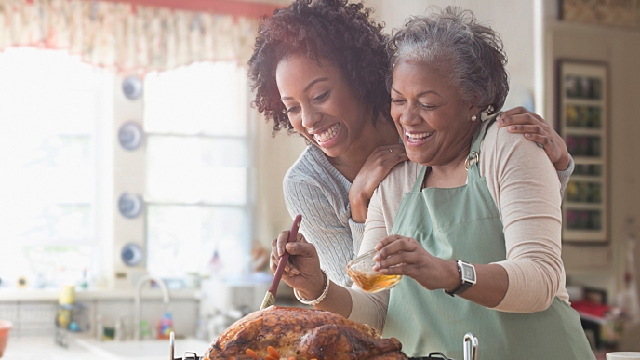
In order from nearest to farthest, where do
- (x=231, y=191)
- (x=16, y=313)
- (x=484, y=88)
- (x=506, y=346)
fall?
(x=506, y=346) → (x=484, y=88) → (x=16, y=313) → (x=231, y=191)

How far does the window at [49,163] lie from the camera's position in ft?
14.9

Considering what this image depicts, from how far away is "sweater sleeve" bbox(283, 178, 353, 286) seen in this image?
1653 mm

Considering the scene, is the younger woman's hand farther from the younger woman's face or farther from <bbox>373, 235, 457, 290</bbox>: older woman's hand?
<bbox>373, 235, 457, 290</bbox>: older woman's hand

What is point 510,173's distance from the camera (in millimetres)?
1133

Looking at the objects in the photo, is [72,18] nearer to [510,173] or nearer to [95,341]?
[95,341]

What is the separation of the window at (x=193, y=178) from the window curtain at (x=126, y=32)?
14 centimetres

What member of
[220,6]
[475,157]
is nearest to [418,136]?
[475,157]

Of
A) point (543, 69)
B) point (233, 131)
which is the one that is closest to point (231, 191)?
point (233, 131)

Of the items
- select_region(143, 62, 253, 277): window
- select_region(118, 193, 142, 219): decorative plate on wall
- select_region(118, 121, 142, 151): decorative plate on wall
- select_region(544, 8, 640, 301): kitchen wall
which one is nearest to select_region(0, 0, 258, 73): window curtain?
select_region(143, 62, 253, 277): window

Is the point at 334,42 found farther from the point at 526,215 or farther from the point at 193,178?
the point at 193,178

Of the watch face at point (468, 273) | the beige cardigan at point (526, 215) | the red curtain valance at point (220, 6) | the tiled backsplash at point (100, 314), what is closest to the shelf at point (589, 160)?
the beige cardigan at point (526, 215)

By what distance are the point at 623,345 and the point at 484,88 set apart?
196 centimetres

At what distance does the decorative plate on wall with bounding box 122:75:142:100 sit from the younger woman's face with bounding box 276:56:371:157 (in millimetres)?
3512

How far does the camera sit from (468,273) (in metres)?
0.99
